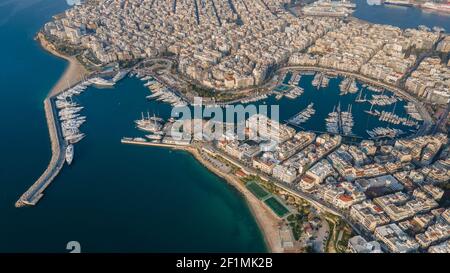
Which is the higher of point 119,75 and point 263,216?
point 119,75

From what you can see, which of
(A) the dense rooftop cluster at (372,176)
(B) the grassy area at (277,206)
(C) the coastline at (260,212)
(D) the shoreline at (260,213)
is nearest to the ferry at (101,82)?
(C) the coastline at (260,212)

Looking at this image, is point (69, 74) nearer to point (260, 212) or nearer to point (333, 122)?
point (260, 212)

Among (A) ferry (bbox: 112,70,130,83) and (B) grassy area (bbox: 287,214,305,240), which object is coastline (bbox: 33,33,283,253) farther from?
(A) ferry (bbox: 112,70,130,83)

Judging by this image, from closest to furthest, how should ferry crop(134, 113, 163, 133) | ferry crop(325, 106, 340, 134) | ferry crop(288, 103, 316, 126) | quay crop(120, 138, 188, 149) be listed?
quay crop(120, 138, 188, 149)
ferry crop(325, 106, 340, 134)
ferry crop(134, 113, 163, 133)
ferry crop(288, 103, 316, 126)

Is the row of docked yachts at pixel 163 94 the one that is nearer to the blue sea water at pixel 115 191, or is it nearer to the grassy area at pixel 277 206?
the blue sea water at pixel 115 191

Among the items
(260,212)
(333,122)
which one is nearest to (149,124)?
(260,212)

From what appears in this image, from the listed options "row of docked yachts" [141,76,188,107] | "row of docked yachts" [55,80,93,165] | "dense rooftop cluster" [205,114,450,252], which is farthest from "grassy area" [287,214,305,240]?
"row of docked yachts" [55,80,93,165]

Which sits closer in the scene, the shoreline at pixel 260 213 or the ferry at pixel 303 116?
the shoreline at pixel 260 213
